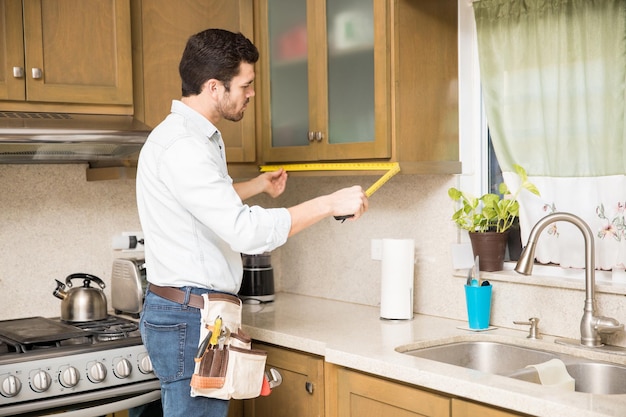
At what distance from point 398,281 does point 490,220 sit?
0.37 meters

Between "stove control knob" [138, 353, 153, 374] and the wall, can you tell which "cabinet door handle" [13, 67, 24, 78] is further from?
"stove control knob" [138, 353, 153, 374]

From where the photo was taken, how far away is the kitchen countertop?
1724 millimetres

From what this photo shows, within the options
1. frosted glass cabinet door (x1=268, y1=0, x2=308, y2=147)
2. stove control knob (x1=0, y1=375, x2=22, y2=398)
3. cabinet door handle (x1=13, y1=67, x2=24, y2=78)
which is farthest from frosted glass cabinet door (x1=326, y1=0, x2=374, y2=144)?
stove control knob (x1=0, y1=375, x2=22, y2=398)

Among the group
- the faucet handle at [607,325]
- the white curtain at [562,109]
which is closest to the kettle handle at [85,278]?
the white curtain at [562,109]

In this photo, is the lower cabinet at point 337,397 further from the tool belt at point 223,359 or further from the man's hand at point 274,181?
the man's hand at point 274,181

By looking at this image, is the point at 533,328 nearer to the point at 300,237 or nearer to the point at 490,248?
the point at 490,248

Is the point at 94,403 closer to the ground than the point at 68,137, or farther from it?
closer to the ground

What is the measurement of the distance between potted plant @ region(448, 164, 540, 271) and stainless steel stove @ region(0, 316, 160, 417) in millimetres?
1132

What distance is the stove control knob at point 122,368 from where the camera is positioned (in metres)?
2.48

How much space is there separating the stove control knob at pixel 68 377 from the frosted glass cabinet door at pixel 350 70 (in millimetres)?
1121

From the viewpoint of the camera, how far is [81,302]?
283 centimetres

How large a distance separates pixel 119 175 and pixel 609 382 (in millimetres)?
1779

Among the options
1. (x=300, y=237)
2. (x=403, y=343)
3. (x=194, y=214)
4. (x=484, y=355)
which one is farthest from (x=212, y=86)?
(x=300, y=237)

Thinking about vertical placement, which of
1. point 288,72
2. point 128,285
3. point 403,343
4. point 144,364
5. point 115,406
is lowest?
point 115,406
